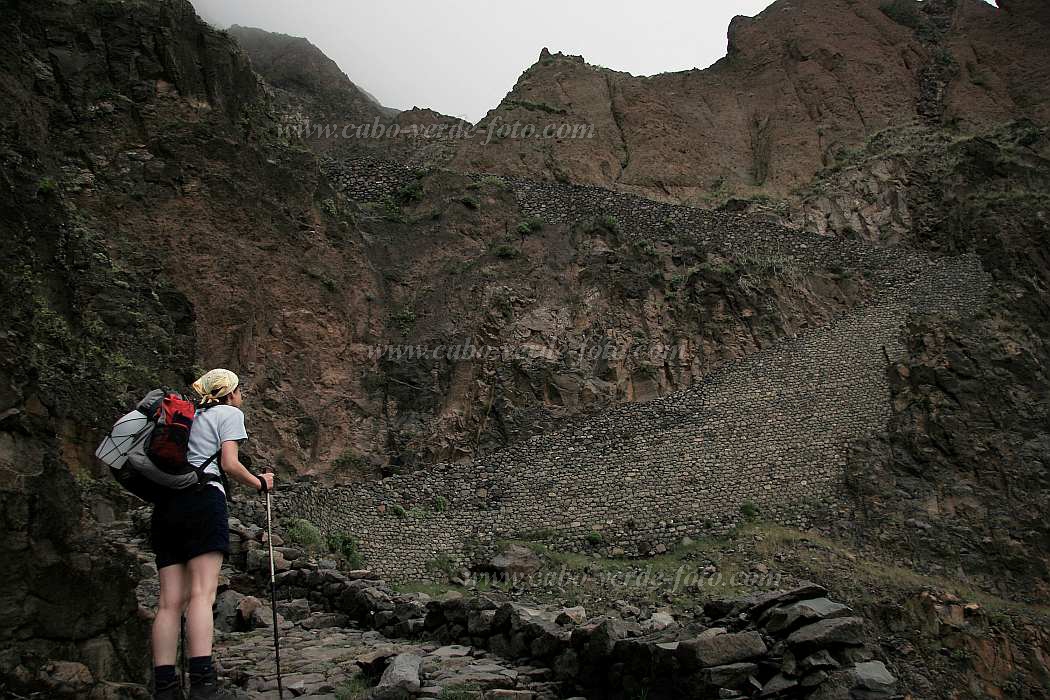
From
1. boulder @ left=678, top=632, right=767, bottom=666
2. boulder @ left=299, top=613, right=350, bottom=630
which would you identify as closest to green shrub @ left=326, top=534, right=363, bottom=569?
boulder @ left=299, top=613, right=350, bottom=630

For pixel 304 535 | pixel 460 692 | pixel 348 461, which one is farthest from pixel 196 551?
pixel 348 461

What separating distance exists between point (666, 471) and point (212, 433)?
15.4 meters

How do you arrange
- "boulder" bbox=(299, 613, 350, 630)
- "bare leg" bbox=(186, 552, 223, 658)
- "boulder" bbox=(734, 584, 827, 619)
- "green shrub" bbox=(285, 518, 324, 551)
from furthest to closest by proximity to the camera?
"green shrub" bbox=(285, 518, 324, 551)
"boulder" bbox=(299, 613, 350, 630)
"boulder" bbox=(734, 584, 827, 619)
"bare leg" bbox=(186, 552, 223, 658)

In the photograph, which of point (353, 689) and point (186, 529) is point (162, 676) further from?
point (353, 689)

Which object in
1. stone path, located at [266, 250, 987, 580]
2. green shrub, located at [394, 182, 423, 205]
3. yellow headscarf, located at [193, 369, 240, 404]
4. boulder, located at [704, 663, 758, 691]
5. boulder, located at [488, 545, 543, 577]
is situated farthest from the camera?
green shrub, located at [394, 182, 423, 205]

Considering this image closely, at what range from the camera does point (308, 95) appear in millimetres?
41688

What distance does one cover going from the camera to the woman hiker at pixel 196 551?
15.1 feet

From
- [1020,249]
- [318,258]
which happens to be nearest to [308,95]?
[318,258]

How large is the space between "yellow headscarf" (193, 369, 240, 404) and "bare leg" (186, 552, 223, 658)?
1.14m

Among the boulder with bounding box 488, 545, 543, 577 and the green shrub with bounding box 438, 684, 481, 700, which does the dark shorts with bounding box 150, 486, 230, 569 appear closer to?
the green shrub with bounding box 438, 684, 481, 700

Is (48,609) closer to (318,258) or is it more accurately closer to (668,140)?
(318,258)

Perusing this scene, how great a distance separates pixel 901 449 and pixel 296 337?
15.9m

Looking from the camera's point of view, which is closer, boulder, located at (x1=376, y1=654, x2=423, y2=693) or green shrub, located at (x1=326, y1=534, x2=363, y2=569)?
boulder, located at (x1=376, y1=654, x2=423, y2=693)

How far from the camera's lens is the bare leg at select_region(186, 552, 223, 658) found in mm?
4684
